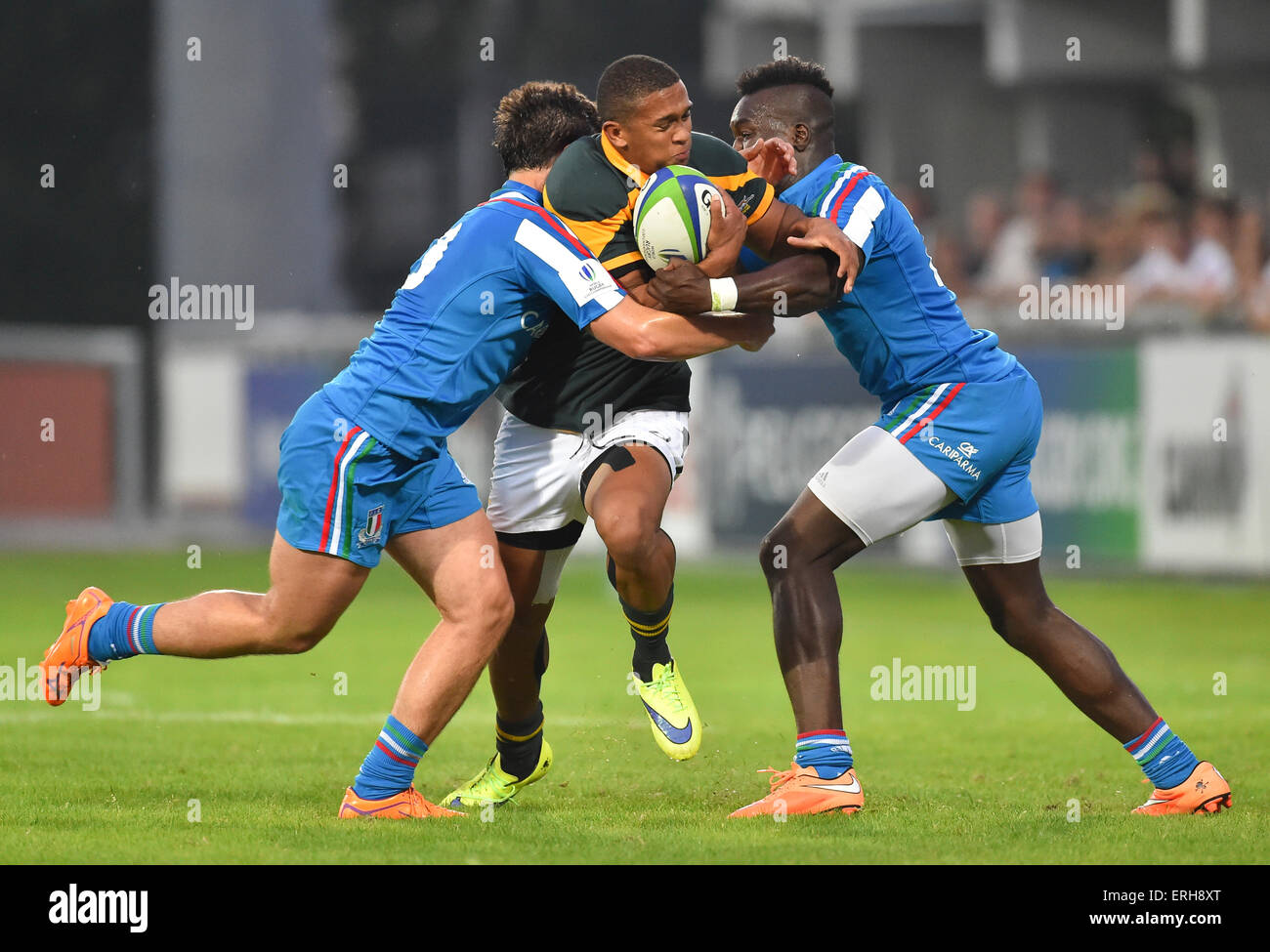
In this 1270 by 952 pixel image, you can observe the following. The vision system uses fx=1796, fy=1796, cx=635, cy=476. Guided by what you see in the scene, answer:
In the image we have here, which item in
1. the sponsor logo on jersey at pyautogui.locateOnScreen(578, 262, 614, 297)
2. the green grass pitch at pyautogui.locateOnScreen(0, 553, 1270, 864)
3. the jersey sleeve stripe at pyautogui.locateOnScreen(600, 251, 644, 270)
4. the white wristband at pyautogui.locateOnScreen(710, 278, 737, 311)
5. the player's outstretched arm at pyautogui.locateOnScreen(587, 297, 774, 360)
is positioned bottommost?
the green grass pitch at pyautogui.locateOnScreen(0, 553, 1270, 864)

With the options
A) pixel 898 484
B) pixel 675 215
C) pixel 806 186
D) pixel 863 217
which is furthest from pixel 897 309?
pixel 675 215

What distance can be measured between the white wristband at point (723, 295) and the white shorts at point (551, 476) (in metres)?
0.81

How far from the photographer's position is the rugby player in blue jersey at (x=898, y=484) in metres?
6.18

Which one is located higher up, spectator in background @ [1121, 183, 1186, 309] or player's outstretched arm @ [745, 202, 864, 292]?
spectator in background @ [1121, 183, 1186, 309]

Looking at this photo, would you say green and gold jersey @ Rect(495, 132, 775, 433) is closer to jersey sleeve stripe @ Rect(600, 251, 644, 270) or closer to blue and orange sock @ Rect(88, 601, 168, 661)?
jersey sleeve stripe @ Rect(600, 251, 644, 270)

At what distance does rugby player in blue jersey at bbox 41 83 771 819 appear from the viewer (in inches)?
236

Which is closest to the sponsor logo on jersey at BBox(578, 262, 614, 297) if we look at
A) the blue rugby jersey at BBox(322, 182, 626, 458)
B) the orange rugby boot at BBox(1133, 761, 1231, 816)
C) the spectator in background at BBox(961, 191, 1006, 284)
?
the blue rugby jersey at BBox(322, 182, 626, 458)

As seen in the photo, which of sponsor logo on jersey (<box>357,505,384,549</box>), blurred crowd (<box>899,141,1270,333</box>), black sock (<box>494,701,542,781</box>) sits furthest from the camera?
blurred crowd (<box>899,141,1270,333</box>)

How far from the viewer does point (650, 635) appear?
6.61 metres

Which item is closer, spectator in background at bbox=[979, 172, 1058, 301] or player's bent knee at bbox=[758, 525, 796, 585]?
player's bent knee at bbox=[758, 525, 796, 585]

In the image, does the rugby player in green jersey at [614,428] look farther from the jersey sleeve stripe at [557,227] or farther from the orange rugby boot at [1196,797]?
the orange rugby boot at [1196,797]

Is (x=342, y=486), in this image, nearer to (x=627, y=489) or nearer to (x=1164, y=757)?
(x=627, y=489)

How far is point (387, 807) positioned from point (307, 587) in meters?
0.79

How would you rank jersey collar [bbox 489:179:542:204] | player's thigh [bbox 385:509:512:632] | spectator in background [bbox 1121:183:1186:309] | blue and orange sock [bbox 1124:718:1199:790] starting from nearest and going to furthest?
player's thigh [bbox 385:509:512:632] → jersey collar [bbox 489:179:542:204] → blue and orange sock [bbox 1124:718:1199:790] → spectator in background [bbox 1121:183:1186:309]
